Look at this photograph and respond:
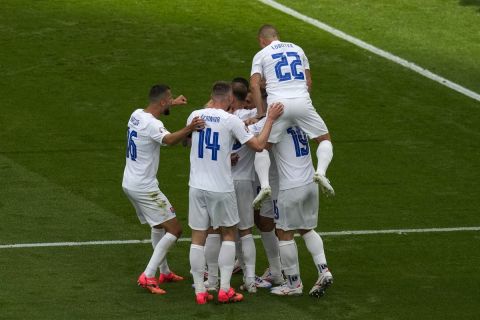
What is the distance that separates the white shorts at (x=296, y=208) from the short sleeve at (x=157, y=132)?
1.37m

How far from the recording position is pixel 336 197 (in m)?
18.2

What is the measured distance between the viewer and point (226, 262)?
1350 centimetres

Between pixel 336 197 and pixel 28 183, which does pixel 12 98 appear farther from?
pixel 336 197

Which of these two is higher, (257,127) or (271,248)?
(257,127)

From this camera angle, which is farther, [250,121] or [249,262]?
[250,121]

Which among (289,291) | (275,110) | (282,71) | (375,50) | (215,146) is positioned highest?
(282,71)

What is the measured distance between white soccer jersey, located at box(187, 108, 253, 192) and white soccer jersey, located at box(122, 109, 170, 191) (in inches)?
22.5

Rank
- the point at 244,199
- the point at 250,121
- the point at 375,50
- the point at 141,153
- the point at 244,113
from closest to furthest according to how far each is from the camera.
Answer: the point at 141,153 < the point at 244,199 < the point at 250,121 < the point at 244,113 < the point at 375,50

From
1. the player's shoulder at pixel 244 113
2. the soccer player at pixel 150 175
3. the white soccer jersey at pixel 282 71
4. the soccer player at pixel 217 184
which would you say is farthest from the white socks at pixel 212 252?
the white soccer jersey at pixel 282 71

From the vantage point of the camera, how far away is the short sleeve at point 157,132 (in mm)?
13758

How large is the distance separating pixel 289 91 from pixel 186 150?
6.46 meters

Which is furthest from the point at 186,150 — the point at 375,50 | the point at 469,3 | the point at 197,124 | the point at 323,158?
the point at 469,3

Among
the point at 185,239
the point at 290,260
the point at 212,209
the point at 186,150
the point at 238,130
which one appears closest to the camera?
the point at 238,130

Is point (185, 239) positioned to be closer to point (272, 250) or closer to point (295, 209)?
point (272, 250)
